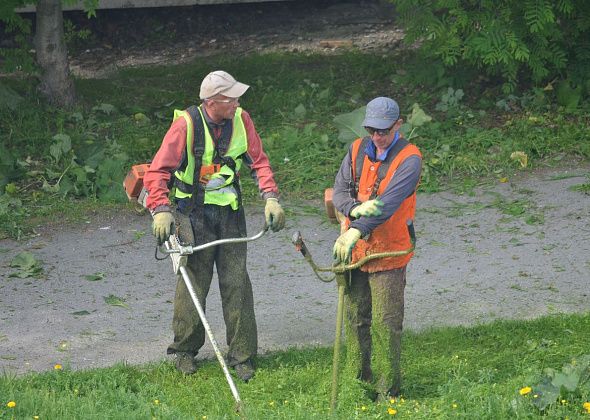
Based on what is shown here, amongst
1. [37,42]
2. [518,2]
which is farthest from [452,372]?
[37,42]

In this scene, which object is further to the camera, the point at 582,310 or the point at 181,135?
the point at 582,310

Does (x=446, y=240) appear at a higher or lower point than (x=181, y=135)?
lower

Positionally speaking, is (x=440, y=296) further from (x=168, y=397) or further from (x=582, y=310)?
(x=168, y=397)

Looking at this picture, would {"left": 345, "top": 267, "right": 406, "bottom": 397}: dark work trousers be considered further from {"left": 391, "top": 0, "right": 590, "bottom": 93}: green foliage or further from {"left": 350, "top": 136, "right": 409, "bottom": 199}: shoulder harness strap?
{"left": 391, "top": 0, "right": 590, "bottom": 93}: green foliage

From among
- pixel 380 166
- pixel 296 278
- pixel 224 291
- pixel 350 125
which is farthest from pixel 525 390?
pixel 350 125

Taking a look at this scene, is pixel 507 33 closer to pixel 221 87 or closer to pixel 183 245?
pixel 221 87

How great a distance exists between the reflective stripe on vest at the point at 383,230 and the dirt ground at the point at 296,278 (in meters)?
1.19

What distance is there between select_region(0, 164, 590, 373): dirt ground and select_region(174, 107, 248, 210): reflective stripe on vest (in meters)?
1.04

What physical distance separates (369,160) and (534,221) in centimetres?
320

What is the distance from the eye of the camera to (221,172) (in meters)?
6.23

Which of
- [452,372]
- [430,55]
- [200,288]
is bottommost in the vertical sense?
[452,372]

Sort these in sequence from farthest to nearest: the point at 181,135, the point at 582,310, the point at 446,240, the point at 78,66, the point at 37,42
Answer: the point at 78,66 → the point at 37,42 → the point at 446,240 → the point at 582,310 → the point at 181,135

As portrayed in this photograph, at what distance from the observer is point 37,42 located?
10.8m

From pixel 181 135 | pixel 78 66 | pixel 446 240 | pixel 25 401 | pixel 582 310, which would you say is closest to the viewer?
pixel 25 401
